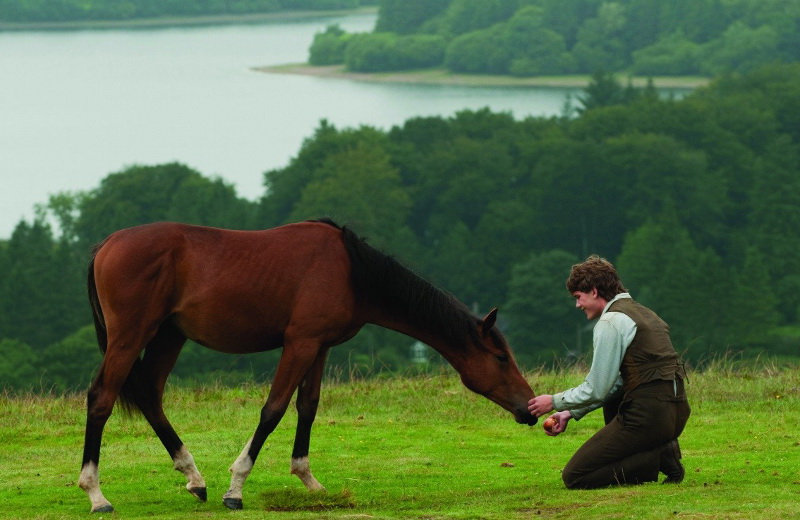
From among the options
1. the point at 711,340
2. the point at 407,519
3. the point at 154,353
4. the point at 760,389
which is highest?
the point at 154,353

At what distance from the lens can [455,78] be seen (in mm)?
182750

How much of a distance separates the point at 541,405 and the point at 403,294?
1.14 meters

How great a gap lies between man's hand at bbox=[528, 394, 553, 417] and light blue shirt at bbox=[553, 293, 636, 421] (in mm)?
92

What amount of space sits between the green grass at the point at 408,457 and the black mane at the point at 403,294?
1087mm

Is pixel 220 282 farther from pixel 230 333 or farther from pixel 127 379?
pixel 127 379

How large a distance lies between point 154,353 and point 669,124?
374 ft

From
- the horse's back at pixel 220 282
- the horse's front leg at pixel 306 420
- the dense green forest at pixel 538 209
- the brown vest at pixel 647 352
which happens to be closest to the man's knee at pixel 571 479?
the brown vest at pixel 647 352

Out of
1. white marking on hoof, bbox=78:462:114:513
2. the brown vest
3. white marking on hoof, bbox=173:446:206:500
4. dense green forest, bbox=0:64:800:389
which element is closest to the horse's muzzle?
the brown vest

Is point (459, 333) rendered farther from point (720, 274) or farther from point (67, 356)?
point (720, 274)

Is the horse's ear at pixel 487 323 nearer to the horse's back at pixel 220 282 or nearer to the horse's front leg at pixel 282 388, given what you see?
the horse's back at pixel 220 282

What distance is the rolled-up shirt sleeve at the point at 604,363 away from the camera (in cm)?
781

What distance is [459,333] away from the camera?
8.45 meters

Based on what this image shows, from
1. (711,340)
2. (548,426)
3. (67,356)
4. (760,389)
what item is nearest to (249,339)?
(548,426)

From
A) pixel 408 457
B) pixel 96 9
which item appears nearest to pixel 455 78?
pixel 96 9
